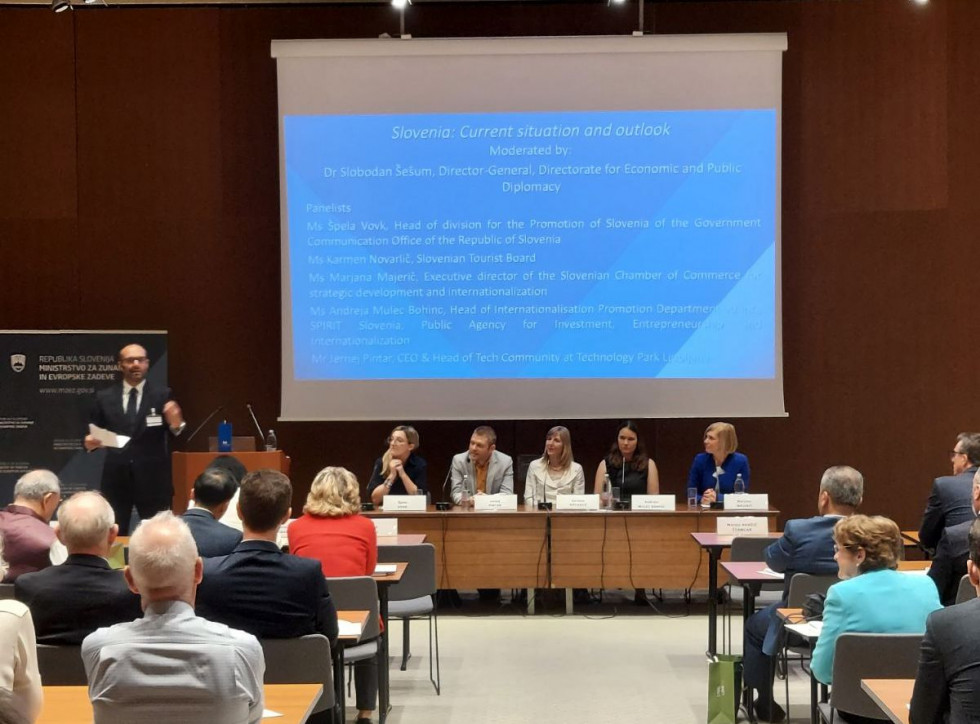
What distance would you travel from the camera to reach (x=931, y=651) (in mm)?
2406

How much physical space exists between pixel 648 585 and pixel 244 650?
5.10m

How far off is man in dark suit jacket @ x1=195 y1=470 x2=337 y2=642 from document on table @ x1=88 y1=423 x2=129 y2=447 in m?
4.67

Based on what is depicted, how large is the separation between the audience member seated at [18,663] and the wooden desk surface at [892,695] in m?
1.95

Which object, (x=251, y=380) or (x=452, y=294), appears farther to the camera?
(x=251, y=380)

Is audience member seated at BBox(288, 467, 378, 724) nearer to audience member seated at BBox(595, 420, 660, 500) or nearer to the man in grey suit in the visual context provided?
the man in grey suit

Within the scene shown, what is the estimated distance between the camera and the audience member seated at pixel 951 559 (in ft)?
13.7

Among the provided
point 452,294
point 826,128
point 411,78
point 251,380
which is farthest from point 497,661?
point 826,128

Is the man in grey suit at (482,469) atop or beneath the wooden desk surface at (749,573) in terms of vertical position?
atop

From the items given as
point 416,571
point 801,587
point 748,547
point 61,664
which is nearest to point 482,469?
point 416,571

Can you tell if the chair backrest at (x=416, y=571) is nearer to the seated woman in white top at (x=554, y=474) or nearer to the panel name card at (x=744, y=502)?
the seated woman in white top at (x=554, y=474)

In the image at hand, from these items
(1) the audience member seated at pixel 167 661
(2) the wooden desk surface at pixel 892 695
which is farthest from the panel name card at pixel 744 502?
(1) the audience member seated at pixel 167 661

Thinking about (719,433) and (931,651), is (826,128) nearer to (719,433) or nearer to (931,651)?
(719,433)

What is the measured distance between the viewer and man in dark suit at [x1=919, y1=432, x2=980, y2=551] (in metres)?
5.20

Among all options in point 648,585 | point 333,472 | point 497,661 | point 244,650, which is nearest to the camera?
point 244,650
